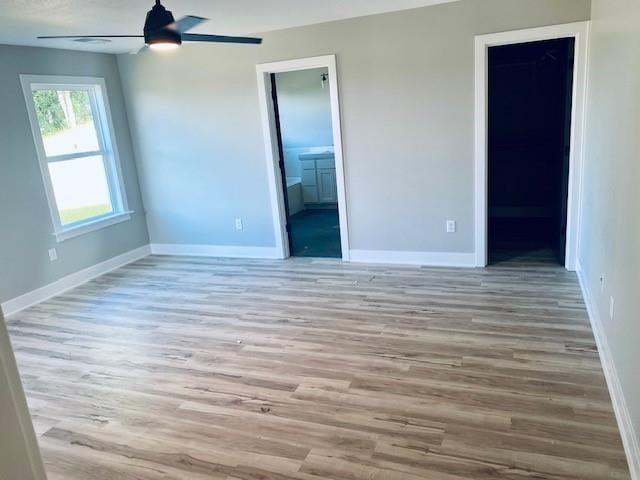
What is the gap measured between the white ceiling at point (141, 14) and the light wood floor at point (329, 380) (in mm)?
2387

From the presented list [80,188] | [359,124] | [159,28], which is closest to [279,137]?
[359,124]

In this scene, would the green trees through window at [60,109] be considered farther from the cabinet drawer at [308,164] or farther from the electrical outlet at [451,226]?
the electrical outlet at [451,226]

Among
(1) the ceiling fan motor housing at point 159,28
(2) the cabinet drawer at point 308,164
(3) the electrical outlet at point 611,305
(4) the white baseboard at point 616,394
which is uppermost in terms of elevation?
(1) the ceiling fan motor housing at point 159,28

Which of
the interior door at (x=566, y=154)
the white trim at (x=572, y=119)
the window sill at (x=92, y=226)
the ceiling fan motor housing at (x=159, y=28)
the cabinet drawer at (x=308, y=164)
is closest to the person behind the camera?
the ceiling fan motor housing at (x=159, y=28)

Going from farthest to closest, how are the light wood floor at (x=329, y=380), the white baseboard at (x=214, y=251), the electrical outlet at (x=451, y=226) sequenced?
the white baseboard at (x=214, y=251) < the electrical outlet at (x=451, y=226) < the light wood floor at (x=329, y=380)

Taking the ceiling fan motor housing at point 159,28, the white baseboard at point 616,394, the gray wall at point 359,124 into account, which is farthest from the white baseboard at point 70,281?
the white baseboard at point 616,394

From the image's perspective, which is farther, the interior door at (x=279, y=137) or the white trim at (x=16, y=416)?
the interior door at (x=279, y=137)

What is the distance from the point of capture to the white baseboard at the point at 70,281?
4551mm

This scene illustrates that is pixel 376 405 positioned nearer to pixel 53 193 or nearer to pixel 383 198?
pixel 383 198

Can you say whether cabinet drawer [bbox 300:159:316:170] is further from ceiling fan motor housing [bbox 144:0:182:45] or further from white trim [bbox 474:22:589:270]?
ceiling fan motor housing [bbox 144:0:182:45]

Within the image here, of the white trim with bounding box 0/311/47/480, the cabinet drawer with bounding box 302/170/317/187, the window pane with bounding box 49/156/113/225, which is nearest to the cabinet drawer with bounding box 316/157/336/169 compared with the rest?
the cabinet drawer with bounding box 302/170/317/187

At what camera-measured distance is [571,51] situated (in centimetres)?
406

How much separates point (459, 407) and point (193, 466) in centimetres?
137

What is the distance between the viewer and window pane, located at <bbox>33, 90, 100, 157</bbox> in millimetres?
4887
